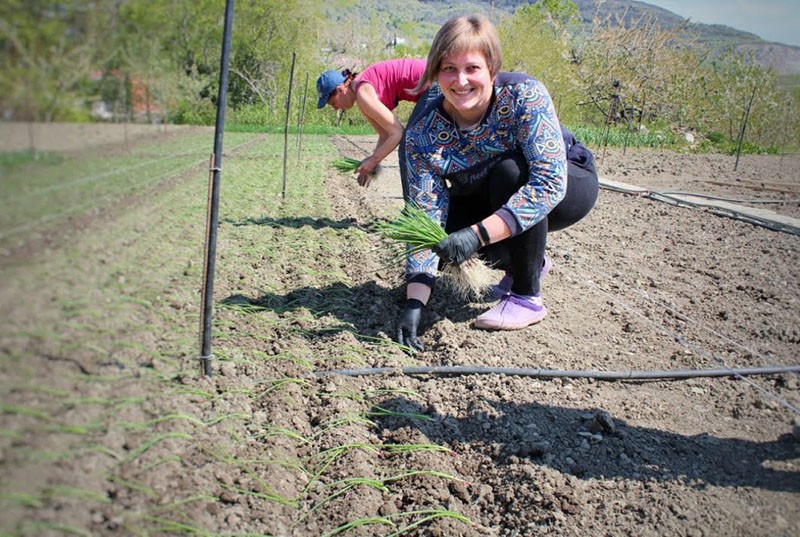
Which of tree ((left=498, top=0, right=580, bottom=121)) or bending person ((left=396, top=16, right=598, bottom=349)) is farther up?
tree ((left=498, top=0, right=580, bottom=121))

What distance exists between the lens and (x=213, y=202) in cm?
171

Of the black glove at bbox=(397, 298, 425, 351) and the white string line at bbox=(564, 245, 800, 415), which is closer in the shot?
the white string line at bbox=(564, 245, 800, 415)

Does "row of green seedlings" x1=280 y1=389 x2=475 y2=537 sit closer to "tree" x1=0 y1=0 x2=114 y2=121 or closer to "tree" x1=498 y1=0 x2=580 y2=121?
"tree" x1=0 y1=0 x2=114 y2=121

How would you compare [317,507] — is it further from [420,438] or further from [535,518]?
[535,518]

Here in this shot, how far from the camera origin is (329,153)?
1062 centimetres

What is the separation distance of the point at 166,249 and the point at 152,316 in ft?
0.78

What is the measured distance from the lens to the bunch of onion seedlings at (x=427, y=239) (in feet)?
7.61

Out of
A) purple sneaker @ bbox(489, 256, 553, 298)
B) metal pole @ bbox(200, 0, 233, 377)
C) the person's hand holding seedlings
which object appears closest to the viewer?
metal pole @ bbox(200, 0, 233, 377)

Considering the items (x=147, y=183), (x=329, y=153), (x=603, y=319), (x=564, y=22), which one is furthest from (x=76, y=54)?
(x=564, y=22)

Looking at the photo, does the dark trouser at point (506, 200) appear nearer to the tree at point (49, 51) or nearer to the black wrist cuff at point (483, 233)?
the black wrist cuff at point (483, 233)

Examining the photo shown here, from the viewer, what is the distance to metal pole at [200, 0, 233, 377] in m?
1.67

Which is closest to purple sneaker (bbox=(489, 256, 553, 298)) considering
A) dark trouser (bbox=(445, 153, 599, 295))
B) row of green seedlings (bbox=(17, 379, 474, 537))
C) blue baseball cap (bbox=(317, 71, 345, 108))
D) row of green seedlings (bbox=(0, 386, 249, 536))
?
dark trouser (bbox=(445, 153, 599, 295))

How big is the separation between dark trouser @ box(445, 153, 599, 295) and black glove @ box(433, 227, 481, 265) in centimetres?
32

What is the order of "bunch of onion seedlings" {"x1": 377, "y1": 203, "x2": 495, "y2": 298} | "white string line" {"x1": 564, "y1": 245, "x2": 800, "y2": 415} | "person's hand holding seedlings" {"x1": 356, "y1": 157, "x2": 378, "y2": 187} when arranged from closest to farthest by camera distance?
"white string line" {"x1": 564, "y1": 245, "x2": 800, "y2": 415} < "bunch of onion seedlings" {"x1": 377, "y1": 203, "x2": 495, "y2": 298} < "person's hand holding seedlings" {"x1": 356, "y1": 157, "x2": 378, "y2": 187}
